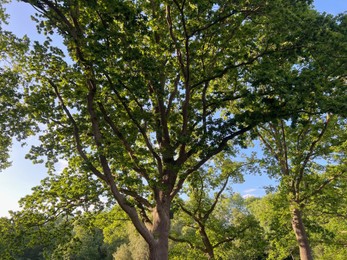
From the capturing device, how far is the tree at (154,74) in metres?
10.2

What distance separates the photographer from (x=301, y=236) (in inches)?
652

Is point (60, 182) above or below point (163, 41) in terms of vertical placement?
below

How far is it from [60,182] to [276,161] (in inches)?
512

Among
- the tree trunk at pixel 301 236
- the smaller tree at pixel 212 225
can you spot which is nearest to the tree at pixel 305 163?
the tree trunk at pixel 301 236

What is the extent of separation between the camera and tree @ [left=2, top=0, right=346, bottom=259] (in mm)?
10203

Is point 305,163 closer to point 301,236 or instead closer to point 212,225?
point 301,236

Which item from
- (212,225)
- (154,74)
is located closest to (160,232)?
(154,74)

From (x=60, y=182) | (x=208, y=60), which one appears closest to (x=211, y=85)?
(x=208, y=60)

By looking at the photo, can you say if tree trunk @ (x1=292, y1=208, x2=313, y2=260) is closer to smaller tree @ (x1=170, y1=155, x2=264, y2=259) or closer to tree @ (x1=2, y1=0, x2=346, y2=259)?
smaller tree @ (x1=170, y1=155, x2=264, y2=259)

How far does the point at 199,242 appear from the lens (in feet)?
62.6

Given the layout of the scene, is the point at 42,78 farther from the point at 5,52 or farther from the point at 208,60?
the point at 208,60

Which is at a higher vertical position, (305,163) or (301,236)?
(305,163)

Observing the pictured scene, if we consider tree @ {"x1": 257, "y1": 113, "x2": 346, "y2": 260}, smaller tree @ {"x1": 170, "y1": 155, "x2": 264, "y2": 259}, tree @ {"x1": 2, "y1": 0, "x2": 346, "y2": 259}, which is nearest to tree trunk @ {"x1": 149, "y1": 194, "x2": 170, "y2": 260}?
tree @ {"x1": 2, "y1": 0, "x2": 346, "y2": 259}

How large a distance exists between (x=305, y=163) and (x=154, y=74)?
10777 millimetres
